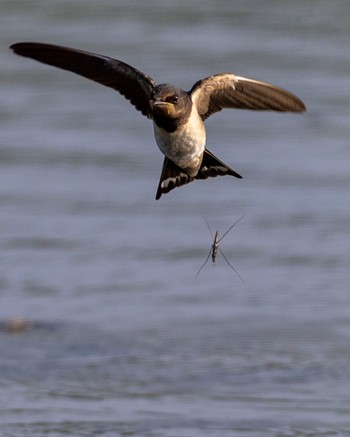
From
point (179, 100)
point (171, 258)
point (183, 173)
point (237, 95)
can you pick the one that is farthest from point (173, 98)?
point (171, 258)

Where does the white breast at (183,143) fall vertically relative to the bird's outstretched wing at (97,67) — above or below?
below

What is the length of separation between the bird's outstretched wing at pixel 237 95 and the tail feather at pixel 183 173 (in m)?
0.23

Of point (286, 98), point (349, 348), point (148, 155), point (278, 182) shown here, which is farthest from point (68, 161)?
point (286, 98)

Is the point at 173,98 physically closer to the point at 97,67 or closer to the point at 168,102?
the point at 168,102

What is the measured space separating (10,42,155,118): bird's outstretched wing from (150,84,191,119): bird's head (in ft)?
0.93

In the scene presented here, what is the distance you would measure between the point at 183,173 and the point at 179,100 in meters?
0.39

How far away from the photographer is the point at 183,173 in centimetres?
718

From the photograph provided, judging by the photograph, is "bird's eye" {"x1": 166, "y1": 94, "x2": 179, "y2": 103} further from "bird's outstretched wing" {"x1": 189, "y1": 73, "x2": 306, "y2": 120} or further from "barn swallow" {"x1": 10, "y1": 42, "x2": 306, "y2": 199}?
"bird's outstretched wing" {"x1": 189, "y1": 73, "x2": 306, "y2": 120}

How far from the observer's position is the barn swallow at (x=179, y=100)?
22.8ft

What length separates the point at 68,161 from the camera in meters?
13.8

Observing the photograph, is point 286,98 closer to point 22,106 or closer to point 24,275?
point 24,275

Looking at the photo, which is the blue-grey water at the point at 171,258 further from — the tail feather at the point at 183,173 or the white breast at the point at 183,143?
the white breast at the point at 183,143

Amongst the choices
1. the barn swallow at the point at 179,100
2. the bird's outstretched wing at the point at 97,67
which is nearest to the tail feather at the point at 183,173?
the barn swallow at the point at 179,100

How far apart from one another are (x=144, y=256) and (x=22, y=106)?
12.8 feet
